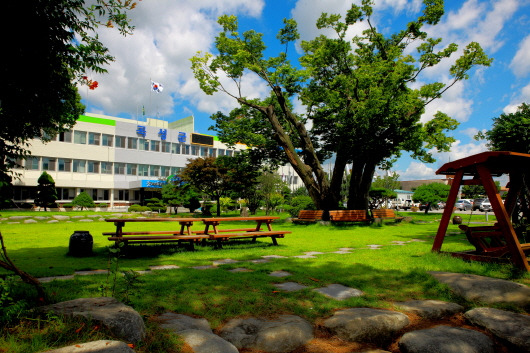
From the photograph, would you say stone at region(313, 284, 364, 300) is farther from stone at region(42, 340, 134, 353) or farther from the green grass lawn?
stone at region(42, 340, 134, 353)

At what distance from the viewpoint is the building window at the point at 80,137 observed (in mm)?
42769

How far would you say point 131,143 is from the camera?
4738 cm

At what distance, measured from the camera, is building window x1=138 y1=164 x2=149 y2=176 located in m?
48.4

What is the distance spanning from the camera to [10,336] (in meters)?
2.35

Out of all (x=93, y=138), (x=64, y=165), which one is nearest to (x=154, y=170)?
(x=93, y=138)

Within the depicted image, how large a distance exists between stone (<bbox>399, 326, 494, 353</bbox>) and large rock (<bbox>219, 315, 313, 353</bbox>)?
87 cm

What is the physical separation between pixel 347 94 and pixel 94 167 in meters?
38.5

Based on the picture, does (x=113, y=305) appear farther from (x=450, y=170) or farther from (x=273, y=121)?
(x=273, y=121)

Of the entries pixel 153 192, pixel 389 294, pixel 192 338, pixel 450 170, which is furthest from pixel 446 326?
pixel 153 192

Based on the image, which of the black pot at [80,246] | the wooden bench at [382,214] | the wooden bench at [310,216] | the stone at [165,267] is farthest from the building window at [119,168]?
the stone at [165,267]

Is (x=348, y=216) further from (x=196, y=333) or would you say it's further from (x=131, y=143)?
(x=131, y=143)

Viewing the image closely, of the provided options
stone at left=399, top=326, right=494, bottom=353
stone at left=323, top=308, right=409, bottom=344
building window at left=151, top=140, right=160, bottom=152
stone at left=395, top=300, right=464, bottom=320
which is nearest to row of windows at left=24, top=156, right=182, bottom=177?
building window at left=151, top=140, right=160, bottom=152

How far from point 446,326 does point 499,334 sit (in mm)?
422

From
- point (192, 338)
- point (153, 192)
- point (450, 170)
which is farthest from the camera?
point (153, 192)
